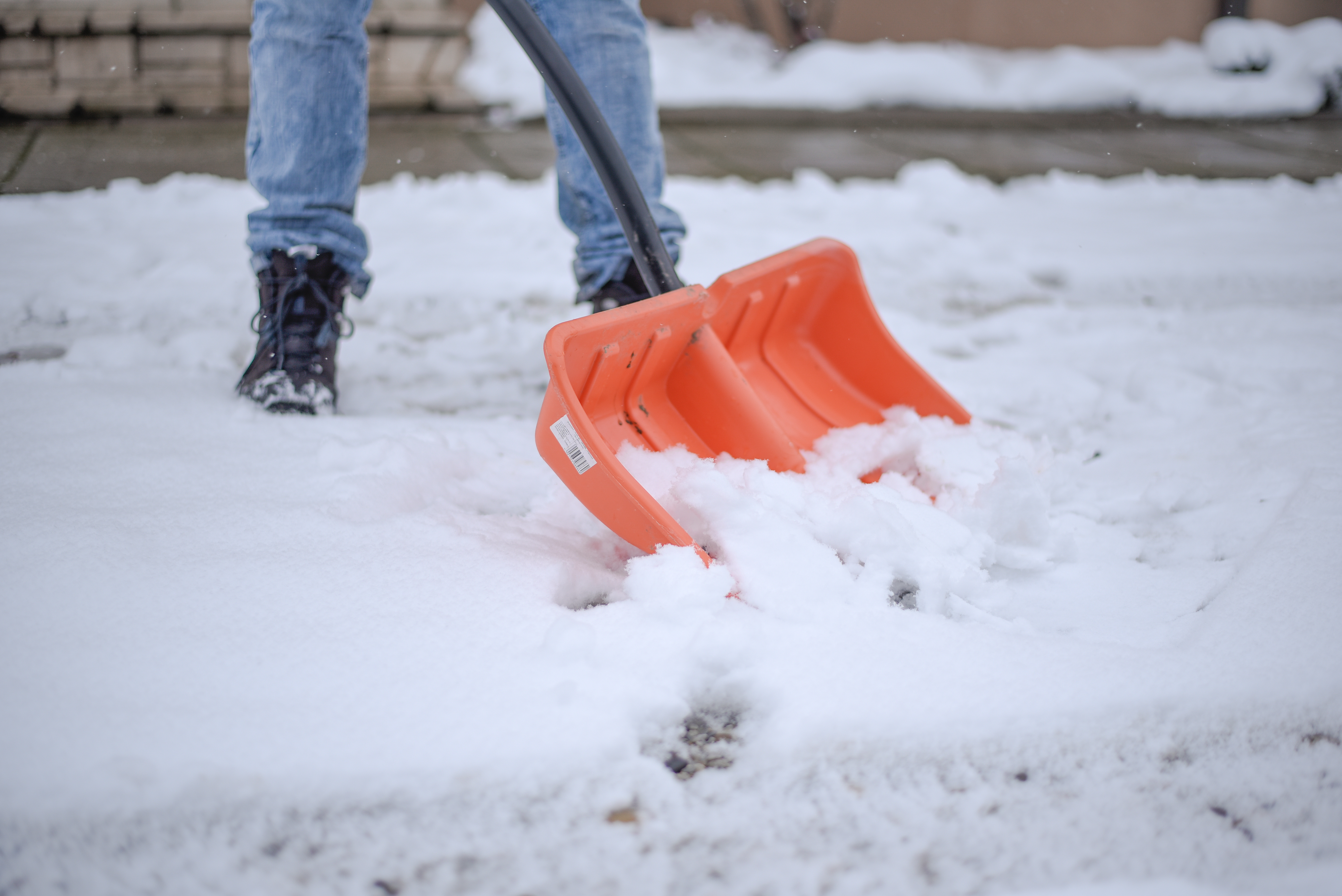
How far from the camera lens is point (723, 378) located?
1240 mm

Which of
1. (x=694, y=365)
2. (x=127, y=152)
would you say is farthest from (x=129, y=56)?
(x=694, y=365)

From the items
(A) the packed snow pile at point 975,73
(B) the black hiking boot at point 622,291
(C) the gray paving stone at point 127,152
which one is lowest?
(B) the black hiking boot at point 622,291

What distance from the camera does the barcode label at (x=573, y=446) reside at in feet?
3.23

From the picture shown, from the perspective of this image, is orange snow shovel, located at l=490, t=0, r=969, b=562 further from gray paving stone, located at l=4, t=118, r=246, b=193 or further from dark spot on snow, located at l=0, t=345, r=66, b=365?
gray paving stone, located at l=4, t=118, r=246, b=193

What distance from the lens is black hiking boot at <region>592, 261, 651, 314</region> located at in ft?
5.33

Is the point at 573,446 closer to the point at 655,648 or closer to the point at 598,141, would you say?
the point at 655,648

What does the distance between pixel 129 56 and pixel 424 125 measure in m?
1.19

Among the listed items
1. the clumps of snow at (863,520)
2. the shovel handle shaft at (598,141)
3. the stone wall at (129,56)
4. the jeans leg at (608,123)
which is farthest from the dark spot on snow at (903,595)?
the stone wall at (129,56)

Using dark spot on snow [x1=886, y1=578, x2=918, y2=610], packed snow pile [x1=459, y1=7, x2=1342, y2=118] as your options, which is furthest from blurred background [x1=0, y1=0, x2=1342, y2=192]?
dark spot on snow [x1=886, y1=578, x2=918, y2=610]

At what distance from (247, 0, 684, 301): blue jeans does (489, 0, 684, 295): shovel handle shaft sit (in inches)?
12.2

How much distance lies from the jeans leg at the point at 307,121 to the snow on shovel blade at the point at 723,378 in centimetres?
→ 65

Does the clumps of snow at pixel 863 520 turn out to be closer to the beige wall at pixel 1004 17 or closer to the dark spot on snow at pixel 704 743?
the dark spot on snow at pixel 704 743

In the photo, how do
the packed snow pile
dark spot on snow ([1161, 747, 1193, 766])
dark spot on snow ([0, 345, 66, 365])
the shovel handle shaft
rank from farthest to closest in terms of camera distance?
1. the packed snow pile
2. dark spot on snow ([0, 345, 66, 365])
3. the shovel handle shaft
4. dark spot on snow ([1161, 747, 1193, 766])

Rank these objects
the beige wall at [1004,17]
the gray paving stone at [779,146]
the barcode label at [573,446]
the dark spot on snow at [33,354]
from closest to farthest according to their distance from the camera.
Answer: the barcode label at [573,446], the dark spot on snow at [33,354], the gray paving stone at [779,146], the beige wall at [1004,17]
